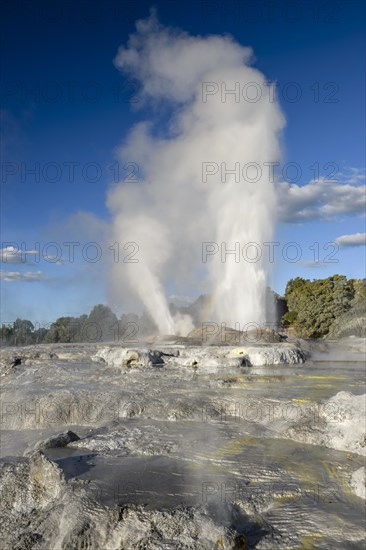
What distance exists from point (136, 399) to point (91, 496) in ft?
14.3

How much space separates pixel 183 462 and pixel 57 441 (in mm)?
1978

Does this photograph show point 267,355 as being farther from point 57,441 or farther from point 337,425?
point 57,441

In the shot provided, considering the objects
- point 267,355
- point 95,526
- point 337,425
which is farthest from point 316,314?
point 95,526

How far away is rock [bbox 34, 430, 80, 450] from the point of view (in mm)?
6289

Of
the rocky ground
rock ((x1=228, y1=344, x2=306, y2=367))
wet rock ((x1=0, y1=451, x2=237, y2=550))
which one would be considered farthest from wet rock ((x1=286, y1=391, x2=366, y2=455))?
rock ((x1=228, y1=344, x2=306, y2=367))

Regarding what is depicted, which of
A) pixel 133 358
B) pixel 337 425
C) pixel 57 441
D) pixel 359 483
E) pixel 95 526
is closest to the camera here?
pixel 95 526

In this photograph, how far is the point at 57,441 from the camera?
6398mm

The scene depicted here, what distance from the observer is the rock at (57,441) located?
629 centimetres

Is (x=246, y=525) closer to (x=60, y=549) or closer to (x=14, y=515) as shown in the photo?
(x=60, y=549)

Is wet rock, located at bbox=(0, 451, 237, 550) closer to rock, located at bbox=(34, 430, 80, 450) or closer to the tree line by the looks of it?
rock, located at bbox=(34, 430, 80, 450)

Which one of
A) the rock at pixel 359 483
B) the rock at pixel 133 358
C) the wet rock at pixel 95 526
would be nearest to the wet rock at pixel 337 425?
the rock at pixel 359 483

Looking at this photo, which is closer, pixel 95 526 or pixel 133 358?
pixel 95 526

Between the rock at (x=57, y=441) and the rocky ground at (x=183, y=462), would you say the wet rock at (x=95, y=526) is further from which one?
the rock at (x=57, y=441)

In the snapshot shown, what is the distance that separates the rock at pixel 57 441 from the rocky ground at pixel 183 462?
0.7 inches
